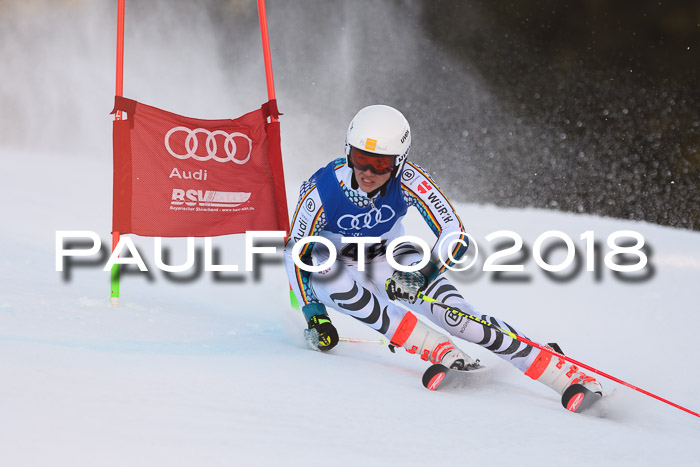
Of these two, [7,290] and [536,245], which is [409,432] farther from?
[536,245]

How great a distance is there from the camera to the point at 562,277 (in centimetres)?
629

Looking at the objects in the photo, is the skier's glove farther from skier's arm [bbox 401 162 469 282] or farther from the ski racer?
skier's arm [bbox 401 162 469 282]

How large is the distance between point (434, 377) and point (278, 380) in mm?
694

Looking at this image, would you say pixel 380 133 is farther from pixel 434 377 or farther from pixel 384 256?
pixel 434 377

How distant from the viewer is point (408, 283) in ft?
10.6

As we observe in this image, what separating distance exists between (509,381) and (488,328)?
44 centimetres

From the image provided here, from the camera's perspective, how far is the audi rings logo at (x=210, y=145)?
4148 mm

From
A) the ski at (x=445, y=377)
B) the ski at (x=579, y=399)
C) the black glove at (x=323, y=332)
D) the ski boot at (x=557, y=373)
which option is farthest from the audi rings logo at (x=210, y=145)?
the ski at (x=579, y=399)

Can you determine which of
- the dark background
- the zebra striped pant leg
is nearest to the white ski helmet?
the zebra striped pant leg

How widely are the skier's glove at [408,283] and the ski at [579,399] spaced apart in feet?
2.64

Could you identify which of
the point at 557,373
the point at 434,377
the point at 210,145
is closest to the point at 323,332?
the point at 434,377

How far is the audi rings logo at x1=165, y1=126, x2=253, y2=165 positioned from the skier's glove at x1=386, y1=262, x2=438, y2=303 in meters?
1.57

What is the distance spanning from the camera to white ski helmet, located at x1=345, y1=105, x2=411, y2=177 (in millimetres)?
3254

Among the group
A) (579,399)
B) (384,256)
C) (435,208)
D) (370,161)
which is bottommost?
(579,399)
